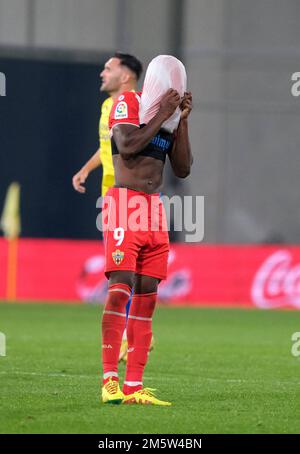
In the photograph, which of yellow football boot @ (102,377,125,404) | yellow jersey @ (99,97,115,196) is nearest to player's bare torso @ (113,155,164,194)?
yellow football boot @ (102,377,125,404)

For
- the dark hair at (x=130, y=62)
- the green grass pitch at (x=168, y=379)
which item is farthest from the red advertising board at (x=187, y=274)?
the dark hair at (x=130, y=62)

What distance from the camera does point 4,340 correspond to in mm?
13367

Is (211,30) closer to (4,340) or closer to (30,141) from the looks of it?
(30,141)

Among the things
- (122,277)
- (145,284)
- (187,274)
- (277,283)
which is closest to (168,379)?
(145,284)

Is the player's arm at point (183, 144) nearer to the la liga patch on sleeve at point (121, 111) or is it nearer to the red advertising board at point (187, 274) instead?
the la liga patch on sleeve at point (121, 111)

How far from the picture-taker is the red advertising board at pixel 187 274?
861 inches

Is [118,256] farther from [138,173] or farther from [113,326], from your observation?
[138,173]

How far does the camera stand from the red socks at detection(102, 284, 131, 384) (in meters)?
8.30

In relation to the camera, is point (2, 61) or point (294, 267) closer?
point (294, 267)

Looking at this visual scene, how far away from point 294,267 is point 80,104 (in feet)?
27.1

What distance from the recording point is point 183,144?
859 centimetres

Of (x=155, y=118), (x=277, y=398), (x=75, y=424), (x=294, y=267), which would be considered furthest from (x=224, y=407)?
(x=294, y=267)

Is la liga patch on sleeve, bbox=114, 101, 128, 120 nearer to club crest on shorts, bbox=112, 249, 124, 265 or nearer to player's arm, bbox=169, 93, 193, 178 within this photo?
player's arm, bbox=169, 93, 193, 178
